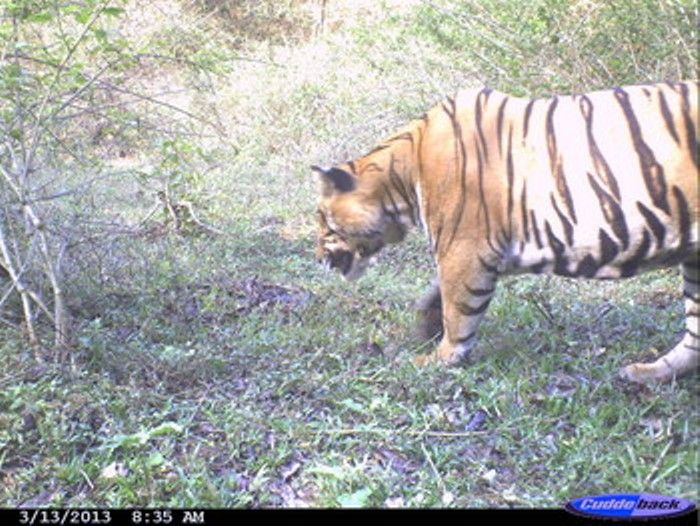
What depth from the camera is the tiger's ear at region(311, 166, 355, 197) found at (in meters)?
2.74

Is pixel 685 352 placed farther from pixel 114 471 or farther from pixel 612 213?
pixel 114 471

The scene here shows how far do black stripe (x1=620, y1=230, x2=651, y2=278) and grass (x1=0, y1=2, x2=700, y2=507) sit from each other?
0.77 ft

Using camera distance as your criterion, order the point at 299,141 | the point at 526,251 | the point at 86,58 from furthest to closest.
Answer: the point at 86,58
the point at 299,141
the point at 526,251

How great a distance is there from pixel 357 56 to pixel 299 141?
549 millimetres

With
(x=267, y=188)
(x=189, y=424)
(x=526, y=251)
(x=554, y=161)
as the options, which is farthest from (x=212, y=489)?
(x=267, y=188)

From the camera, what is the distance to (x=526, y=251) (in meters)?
2.48

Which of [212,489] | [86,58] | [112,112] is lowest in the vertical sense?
[212,489]

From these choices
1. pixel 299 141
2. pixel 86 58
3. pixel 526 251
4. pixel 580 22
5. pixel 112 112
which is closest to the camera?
pixel 580 22

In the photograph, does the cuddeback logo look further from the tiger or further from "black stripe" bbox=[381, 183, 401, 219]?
"black stripe" bbox=[381, 183, 401, 219]

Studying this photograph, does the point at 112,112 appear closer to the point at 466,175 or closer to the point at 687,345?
the point at 466,175

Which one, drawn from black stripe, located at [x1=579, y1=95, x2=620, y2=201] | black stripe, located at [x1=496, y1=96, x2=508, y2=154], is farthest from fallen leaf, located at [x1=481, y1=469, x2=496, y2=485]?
black stripe, located at [x1=496, y1=96, x2=508, y2=154]

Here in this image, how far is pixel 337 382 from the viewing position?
8.89 feet

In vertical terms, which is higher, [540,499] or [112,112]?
[112,112]

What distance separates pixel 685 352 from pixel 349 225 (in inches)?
47.4
